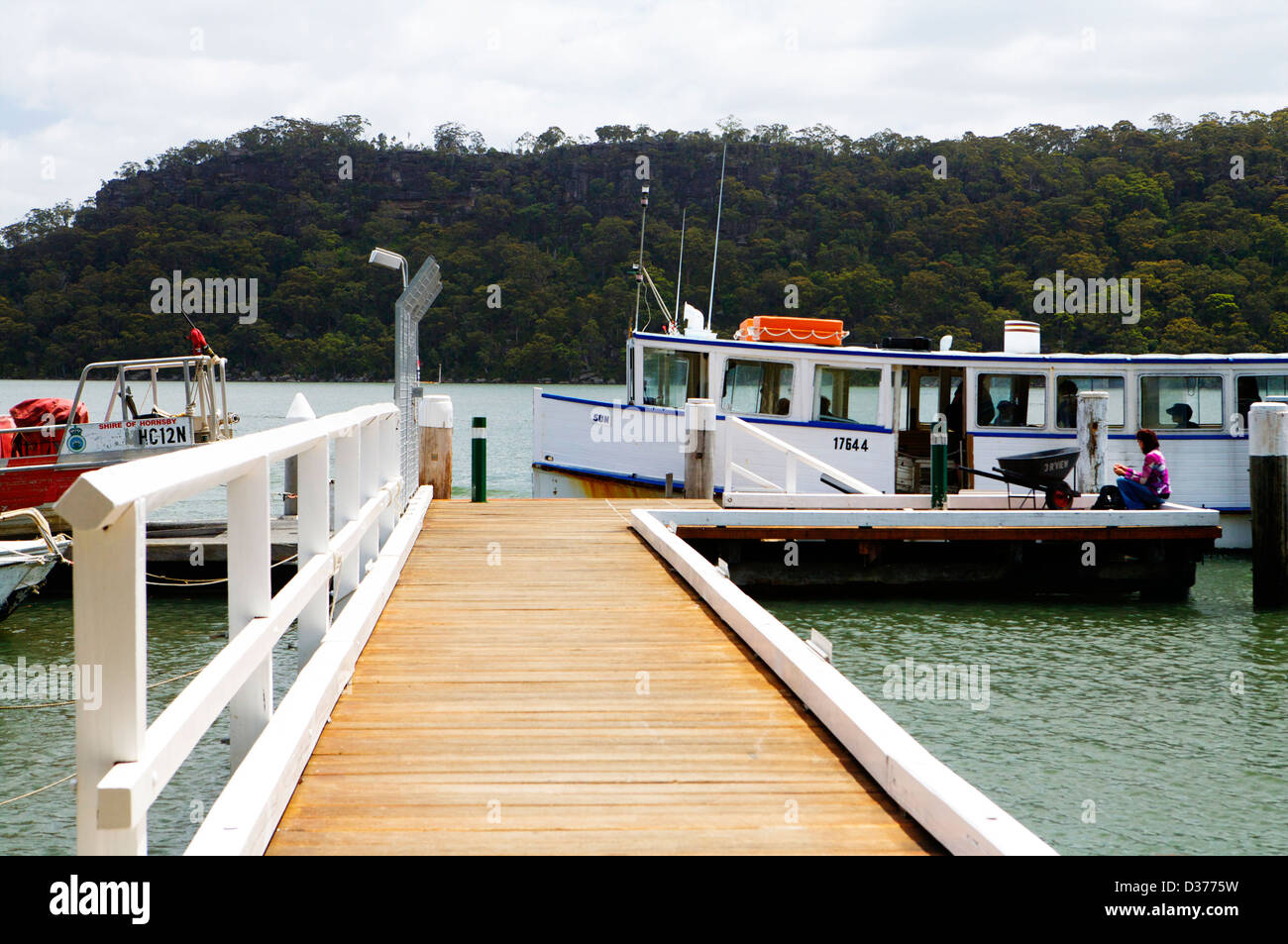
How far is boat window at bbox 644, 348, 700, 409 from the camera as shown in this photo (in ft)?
60.7

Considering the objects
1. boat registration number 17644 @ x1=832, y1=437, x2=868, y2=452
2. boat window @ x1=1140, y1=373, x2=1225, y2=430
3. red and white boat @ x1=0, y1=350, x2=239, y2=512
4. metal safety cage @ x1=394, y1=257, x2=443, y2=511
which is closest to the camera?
metal safety cage @ x1=394, y1=257, x2=443, y2=511

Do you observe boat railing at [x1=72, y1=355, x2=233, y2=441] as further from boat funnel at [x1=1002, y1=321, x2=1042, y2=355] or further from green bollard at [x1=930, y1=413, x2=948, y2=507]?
boat funnel at [x1=1002, y1=321, x2=1042, y2=355]

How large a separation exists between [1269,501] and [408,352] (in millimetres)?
9496

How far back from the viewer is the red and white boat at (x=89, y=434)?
56.7 feet

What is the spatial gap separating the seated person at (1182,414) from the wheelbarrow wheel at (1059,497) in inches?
194

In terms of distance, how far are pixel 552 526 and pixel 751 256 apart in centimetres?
6177

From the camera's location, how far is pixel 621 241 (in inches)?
3381

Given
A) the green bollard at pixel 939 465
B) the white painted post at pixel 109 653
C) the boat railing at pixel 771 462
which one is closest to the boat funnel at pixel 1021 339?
the boat railing at pixel 771 462

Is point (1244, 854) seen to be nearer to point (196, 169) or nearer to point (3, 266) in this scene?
point (3, 266)

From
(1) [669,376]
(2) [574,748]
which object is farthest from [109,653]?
(1) [669,376]

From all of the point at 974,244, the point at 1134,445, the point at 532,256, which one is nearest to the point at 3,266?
the point at 532,256

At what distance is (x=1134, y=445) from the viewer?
1825cm

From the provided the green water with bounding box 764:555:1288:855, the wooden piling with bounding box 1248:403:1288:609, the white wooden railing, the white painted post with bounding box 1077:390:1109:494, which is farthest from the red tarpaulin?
the wooden piling with bounding box 1248:403:1288:609

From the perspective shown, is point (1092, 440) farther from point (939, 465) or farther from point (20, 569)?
point (20, 569)
